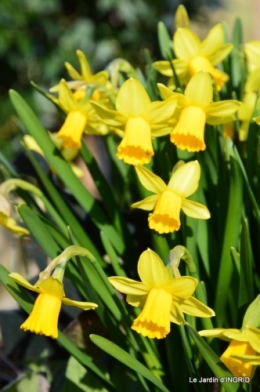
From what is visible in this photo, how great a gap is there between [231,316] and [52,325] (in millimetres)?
265

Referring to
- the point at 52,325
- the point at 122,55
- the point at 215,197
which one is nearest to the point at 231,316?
the point at 215,197

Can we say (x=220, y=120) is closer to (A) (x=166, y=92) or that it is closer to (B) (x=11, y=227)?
(A) (x=166, y=92)

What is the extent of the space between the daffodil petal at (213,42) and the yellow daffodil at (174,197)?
216 millimetres

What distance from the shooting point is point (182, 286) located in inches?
20.0

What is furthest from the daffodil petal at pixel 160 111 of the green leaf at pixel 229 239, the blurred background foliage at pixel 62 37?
the blurred background foliage at pixel 62 37

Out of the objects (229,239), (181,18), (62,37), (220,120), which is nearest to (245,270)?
(229,239)

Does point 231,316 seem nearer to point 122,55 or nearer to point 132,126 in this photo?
point 132,126

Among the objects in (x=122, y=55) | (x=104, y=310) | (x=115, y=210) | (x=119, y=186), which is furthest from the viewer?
(x=122, y=55)

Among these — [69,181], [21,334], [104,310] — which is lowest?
[21,334]

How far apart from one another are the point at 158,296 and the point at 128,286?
3cm

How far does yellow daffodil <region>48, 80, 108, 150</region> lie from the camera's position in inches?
25.9

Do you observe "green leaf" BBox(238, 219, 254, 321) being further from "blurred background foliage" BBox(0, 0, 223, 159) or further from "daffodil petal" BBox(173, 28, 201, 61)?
"blurred background foliage" BBox(0, 0, 223, 159)

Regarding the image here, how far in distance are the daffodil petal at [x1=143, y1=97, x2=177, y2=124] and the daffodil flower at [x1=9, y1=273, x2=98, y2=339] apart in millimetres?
212

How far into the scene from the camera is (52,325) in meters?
0.52
